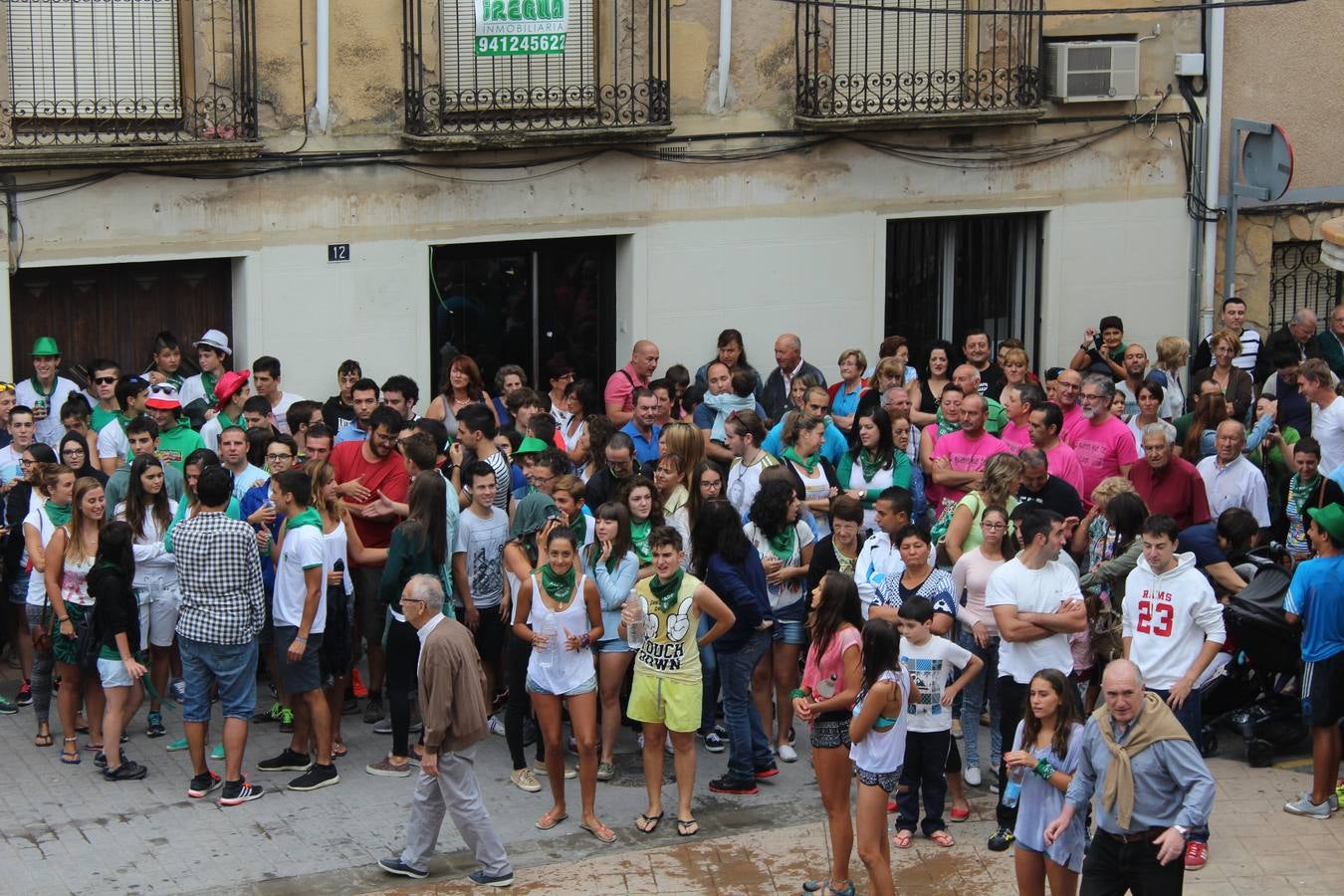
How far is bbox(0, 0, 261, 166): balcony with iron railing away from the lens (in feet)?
46.0

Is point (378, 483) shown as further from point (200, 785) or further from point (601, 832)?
point (601, 832)

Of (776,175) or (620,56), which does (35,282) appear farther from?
(776,175)

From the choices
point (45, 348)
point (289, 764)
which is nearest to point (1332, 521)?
point (289, 764)

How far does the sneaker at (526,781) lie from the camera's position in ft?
35.5

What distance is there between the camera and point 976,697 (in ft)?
34.8

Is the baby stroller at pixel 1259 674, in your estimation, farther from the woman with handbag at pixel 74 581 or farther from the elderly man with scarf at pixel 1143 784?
the woman with handbag at pixel 74 581

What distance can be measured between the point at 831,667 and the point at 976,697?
1604 millimetres

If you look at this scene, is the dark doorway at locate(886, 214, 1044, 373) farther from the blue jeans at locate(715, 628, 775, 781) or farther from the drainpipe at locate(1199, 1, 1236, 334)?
the blue jeans at locate(715, 628, 775, 781)

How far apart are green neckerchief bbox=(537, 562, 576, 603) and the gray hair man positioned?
0.85 metres

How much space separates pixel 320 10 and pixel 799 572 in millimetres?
6419

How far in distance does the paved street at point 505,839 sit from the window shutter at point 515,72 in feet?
20.6

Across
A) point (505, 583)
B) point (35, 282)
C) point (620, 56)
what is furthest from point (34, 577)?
point (620, 56)

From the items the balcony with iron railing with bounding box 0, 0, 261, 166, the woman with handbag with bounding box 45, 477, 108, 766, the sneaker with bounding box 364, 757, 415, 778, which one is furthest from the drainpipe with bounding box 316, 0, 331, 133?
the sneaker with bounding box 364, 757, 415, 778

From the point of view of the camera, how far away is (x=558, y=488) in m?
11.0
